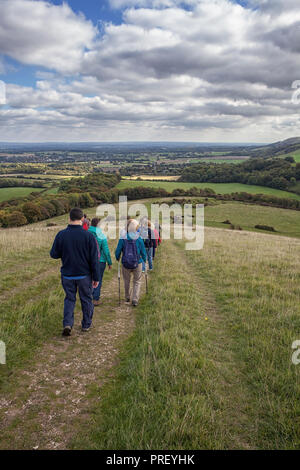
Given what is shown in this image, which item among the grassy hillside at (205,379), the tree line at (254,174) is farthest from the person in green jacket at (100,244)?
the tree line at (254,174)

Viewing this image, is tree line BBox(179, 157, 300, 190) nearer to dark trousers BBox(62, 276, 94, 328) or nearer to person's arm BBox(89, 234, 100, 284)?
person's arm BBox(89, 234, 100, 284)

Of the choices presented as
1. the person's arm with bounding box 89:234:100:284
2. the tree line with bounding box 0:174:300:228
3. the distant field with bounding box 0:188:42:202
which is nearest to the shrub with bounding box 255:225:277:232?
the tree line with bounding box 0:174:300:228

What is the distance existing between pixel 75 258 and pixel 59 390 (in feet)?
8.66

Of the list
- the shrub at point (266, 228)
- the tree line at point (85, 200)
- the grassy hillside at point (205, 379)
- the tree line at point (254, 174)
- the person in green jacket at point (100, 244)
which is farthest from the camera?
the tree line at point (254, 174)

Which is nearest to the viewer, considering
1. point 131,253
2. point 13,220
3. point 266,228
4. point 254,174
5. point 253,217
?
point 131,253

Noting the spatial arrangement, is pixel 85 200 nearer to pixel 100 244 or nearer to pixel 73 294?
pixel 100 244

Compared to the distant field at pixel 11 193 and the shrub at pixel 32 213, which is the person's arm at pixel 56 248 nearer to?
the shrub at pixel 32 213

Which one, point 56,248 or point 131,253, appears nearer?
point 56,248

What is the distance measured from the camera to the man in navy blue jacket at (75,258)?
6.21 metres

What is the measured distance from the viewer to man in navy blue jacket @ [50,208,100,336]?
6215 millimetres

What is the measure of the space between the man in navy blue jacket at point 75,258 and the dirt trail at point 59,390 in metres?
0.75

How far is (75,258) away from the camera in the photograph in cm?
620

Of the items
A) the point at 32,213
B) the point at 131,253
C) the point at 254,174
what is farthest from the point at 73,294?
the point at 254,174

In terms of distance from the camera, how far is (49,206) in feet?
218
